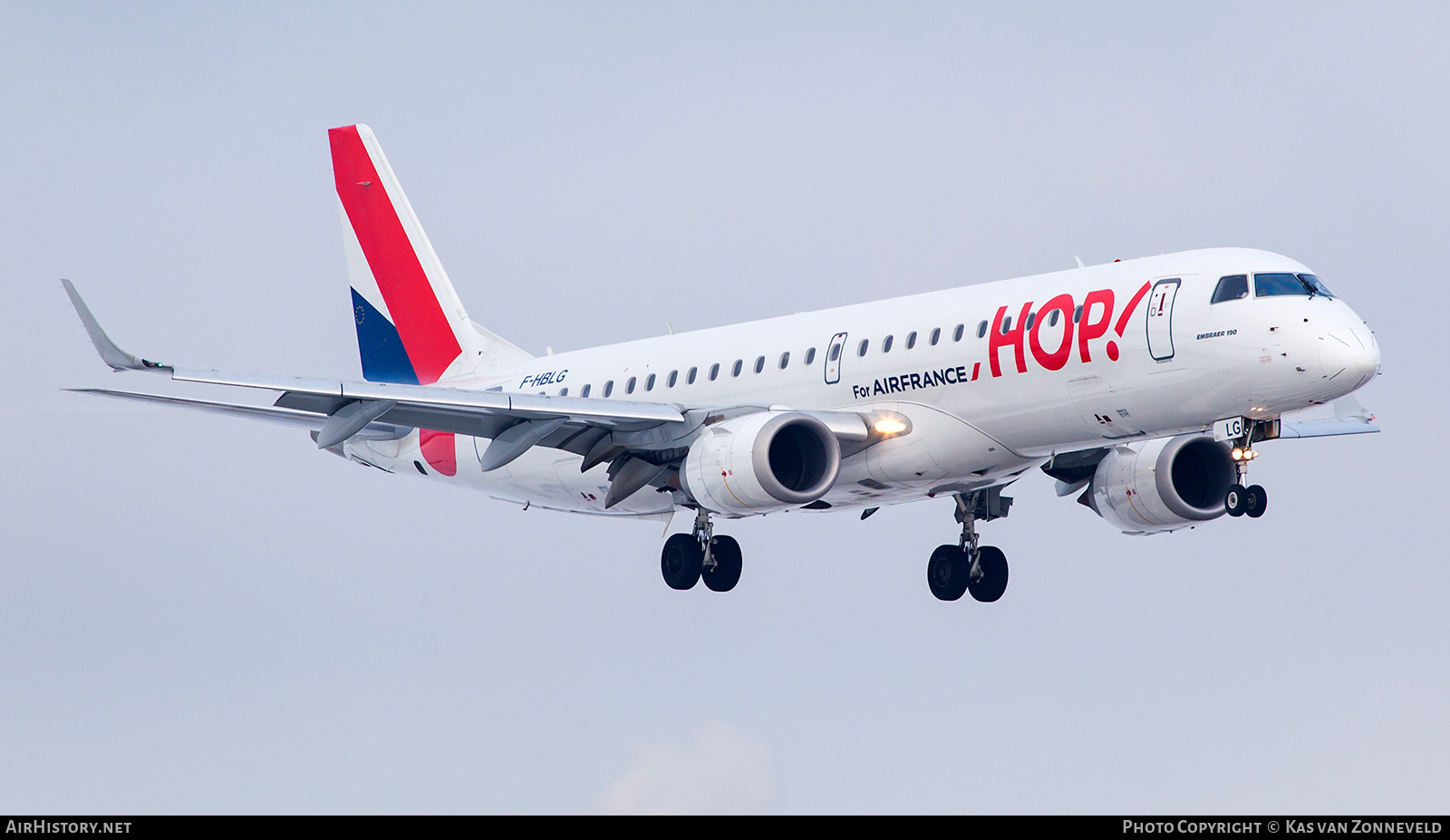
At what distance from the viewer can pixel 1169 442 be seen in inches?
1447

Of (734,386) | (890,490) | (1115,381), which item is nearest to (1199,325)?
(1115,381)

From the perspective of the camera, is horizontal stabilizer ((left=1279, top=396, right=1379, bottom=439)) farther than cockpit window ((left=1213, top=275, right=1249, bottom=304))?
Yes

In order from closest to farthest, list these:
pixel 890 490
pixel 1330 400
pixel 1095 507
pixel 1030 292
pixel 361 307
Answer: pixel 1330 400 < pixel 1030 292 < pixel 890 490 < pixel 1095 507 < pixel 361 307

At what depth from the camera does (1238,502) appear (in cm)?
3012

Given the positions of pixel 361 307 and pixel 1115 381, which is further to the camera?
pixel 361 307

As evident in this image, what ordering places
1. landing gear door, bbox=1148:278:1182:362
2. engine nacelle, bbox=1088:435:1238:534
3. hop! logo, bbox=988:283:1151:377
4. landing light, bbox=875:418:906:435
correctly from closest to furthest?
landing gear door, bbox=1148:278:1182:362
hop! logo, bbox=988:283:1151:377
landing light, bbox=875:418:906:435
engine nacelle, bbox=1088:435:1238:534

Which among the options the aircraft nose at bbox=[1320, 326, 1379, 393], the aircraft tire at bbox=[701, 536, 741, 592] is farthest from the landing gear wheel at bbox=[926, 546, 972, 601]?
the aircraft nose at bbox=[1320, 326, 1379, 393]

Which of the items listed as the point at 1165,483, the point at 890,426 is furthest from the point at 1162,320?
the point at 1165,483

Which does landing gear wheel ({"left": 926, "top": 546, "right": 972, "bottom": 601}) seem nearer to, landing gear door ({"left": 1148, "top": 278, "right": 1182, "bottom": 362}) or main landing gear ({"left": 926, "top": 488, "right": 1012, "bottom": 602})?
main landing gear ({"left": 926, "top": 488, "right": 1012, "bottom": 602})

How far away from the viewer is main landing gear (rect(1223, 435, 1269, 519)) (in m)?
30.1

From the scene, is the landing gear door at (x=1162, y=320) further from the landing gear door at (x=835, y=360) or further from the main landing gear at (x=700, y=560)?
the main landing gear at (x=700, y=560)

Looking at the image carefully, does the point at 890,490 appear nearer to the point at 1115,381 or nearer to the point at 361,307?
the point at 1115,381

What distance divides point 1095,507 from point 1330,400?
8737 mm

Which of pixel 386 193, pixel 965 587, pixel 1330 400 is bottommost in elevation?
pixel 965 587
